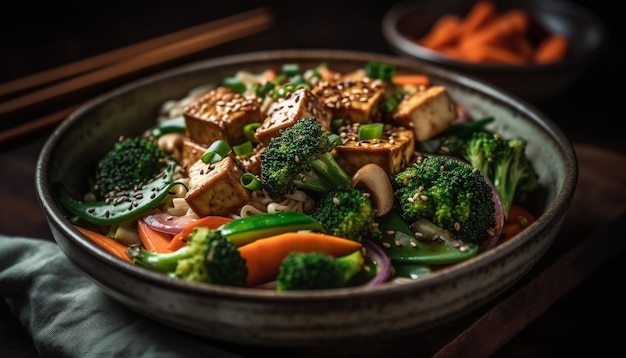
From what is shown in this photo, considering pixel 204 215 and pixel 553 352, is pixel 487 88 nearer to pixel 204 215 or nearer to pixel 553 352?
pixel 553 352

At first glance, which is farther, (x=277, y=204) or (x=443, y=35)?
Result: (x=443, y=35)

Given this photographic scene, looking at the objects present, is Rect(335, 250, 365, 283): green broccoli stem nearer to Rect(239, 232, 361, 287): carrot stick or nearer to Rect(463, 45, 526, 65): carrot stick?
Rect(239, 232, 361, 287): carrot stick

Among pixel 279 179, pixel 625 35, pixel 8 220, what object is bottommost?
pixel 625 35

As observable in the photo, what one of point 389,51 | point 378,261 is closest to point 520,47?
point 389,51

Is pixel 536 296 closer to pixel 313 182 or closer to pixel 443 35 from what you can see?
pixel 313 182

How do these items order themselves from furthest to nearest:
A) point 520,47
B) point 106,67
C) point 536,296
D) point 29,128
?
point 520,47, point 106,67, point 29,128, point 536,296

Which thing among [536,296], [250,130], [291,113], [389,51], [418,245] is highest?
[291,113]

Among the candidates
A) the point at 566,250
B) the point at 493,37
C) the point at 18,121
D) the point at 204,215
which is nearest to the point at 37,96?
the point at 18,121
